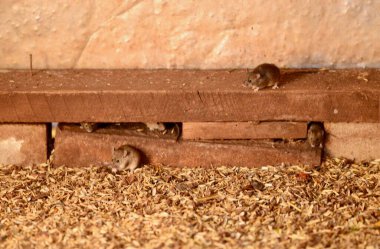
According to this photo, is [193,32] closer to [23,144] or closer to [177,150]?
[177,150]

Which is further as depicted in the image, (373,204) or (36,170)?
(36,170)

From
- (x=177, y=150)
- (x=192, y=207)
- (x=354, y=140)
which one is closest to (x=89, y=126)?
(x=177, y=150)

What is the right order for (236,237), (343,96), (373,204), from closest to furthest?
(236,237)
(373,204)
(343,96)

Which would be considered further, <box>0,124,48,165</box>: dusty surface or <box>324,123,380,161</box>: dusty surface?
<box>0,124,48,165</box>: dusty surface

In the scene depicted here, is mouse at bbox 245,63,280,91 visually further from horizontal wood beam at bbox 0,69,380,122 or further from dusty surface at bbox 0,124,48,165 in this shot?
dusty surface at bbox 0,124,48,165

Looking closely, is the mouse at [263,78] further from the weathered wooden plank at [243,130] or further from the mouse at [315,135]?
the mouse at [315,135]

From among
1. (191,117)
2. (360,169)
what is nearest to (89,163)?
(191,117)

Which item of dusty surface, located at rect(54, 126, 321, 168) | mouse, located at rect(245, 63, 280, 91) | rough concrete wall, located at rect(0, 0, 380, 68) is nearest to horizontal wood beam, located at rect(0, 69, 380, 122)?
mouse, located at rect(245, 63, 280, 91)

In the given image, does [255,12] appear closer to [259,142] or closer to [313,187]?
[259,142]
